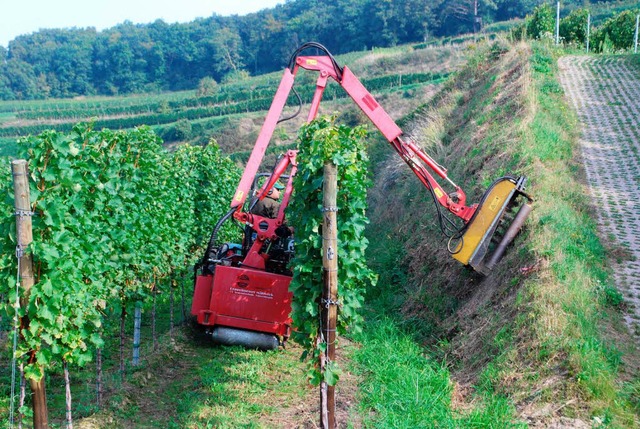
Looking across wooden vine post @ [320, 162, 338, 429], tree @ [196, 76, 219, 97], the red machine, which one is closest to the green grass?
wooden vine post @ [320, 162, 338, 429]

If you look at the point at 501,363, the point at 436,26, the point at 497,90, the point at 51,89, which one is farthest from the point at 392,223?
the point at 51,89

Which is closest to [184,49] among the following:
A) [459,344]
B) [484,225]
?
[484,225]

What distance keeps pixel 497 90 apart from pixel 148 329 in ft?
41.6

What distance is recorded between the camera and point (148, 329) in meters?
13.8

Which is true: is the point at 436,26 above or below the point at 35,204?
above

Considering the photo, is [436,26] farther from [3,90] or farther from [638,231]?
[638,231]

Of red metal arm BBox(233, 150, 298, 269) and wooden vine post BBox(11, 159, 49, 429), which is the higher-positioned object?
wooden vine post BBox(11, 159, 49, 429)

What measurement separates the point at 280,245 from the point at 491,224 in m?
3.51

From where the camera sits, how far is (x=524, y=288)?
29.1ft

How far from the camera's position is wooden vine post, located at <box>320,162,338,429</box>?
6.96m

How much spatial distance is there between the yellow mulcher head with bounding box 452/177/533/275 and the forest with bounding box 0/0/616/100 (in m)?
70.1

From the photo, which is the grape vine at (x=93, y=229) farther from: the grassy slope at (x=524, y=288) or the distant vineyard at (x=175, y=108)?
the distant vineyard at (x=175, y=108)

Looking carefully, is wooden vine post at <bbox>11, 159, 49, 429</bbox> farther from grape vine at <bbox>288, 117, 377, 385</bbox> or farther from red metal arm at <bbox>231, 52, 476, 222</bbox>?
red metal arm at <bbox>231, 52, 476, 222</bbox>

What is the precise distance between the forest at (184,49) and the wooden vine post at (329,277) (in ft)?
241
